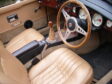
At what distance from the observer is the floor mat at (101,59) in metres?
2.33

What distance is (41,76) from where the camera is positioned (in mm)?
1729

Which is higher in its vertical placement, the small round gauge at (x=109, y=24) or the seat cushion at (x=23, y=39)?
the small round gauge at (x=109, y=24)

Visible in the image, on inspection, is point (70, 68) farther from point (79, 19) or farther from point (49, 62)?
point (79, 19)

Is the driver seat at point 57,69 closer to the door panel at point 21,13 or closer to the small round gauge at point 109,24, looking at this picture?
the small round gauge at point 109,24

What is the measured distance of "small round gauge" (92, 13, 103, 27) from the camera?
5.90ft

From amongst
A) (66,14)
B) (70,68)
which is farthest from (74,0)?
(70,68)

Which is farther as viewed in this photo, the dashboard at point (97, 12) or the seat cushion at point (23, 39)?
the seat cushion at point (23, 39)

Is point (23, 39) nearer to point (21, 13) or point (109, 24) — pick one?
point (21, 13)

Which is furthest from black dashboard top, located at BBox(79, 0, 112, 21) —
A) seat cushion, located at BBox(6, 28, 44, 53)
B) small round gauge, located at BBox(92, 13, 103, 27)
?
seat cushion, located at BBox(6, 28, 44, 53)

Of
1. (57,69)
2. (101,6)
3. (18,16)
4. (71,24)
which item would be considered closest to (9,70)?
(57,69)

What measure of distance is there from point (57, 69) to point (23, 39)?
2.20ft

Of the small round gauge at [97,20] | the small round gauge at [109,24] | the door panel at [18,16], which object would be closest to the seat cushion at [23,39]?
the door panel at [18,16]

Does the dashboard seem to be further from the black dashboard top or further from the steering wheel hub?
the steering wheel hub

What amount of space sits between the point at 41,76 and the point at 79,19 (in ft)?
1.95
